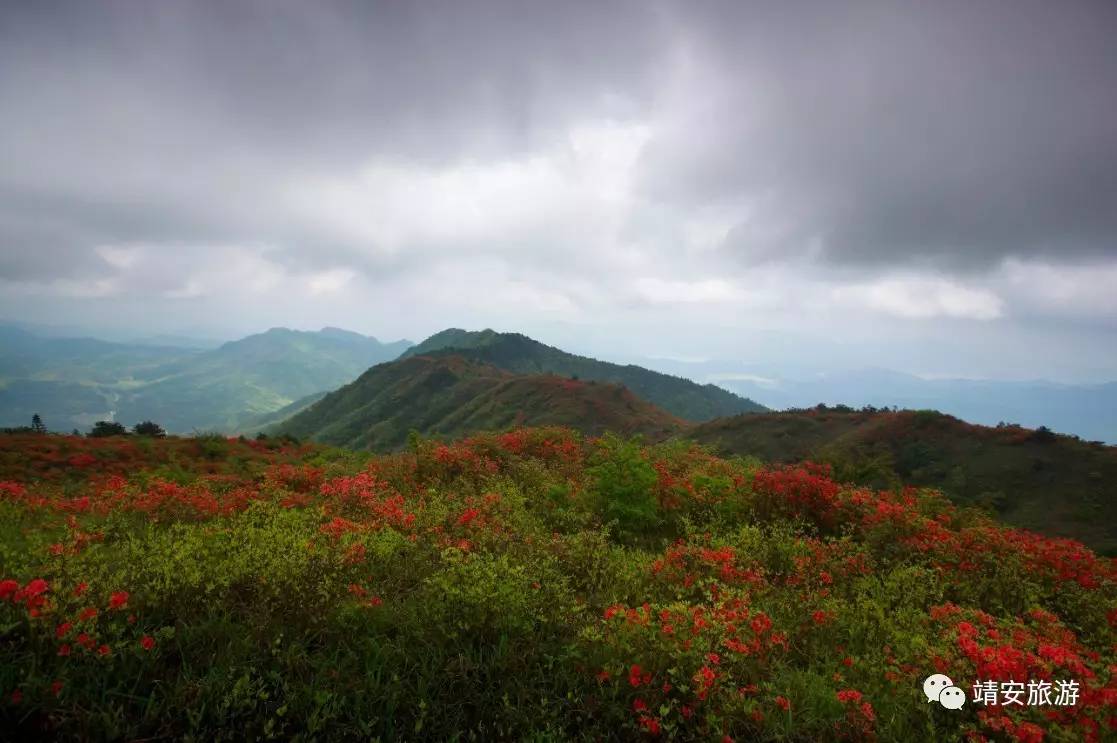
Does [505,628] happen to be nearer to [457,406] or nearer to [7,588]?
[7,588]

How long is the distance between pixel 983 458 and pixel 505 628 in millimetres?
48479

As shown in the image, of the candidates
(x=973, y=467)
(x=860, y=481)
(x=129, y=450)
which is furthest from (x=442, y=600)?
(x=973, y=467)

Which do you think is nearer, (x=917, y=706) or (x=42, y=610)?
(x=42, y=610)

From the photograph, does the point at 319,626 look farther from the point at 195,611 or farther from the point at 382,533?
the point at 382,533

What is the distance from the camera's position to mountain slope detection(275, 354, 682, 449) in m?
68.7

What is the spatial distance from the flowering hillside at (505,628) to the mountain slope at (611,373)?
135885mm

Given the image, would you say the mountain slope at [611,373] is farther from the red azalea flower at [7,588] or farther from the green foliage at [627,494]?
the red azalea flower at [7,588]

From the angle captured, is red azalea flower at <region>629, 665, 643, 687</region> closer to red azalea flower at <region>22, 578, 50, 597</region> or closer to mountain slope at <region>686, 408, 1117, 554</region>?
red azalea flower at <region>22, 578, 50, 597</region>

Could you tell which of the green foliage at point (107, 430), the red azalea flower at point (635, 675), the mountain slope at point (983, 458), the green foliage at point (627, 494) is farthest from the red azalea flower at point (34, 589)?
the green foliage at point (107, 430)

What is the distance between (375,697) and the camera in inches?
161

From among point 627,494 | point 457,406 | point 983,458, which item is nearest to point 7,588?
point 627,494

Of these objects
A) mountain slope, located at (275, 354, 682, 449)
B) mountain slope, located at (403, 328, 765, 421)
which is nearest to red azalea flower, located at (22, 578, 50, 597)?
mountain slope, located at (275, 354, 682, 449)

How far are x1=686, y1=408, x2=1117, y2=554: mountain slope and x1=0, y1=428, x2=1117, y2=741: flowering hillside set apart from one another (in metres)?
16.6

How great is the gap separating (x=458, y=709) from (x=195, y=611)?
2.68 m
